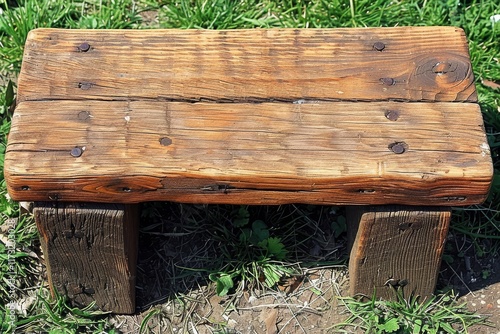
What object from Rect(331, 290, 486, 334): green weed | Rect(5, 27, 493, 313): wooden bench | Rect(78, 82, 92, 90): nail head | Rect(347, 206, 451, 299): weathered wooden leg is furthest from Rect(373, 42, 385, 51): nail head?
Rect(78, 82, 92, 90): nail head

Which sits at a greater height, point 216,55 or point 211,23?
point 216,55

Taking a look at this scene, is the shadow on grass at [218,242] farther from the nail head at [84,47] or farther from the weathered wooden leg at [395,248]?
the nail head at [84,47]

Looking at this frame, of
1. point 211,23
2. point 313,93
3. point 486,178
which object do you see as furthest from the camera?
point 211,23

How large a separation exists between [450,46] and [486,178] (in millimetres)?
578

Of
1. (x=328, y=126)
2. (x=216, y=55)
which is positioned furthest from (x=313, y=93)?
(x=216, y=55)

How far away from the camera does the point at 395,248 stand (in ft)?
9.22

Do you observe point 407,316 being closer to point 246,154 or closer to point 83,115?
point 246,154

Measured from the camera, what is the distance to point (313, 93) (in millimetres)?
2729

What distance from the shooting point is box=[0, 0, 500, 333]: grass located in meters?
3.05

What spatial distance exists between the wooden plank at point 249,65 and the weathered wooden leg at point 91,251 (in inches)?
15.2

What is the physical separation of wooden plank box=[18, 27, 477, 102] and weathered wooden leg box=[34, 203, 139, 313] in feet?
1.27

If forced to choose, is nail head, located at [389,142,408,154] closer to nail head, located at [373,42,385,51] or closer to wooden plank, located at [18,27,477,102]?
wooden plank, located at [18,27,477,102]

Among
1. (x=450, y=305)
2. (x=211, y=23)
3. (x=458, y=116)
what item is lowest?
(x=450, y=305)

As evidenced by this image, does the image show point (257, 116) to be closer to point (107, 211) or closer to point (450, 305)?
point (107, 211)
